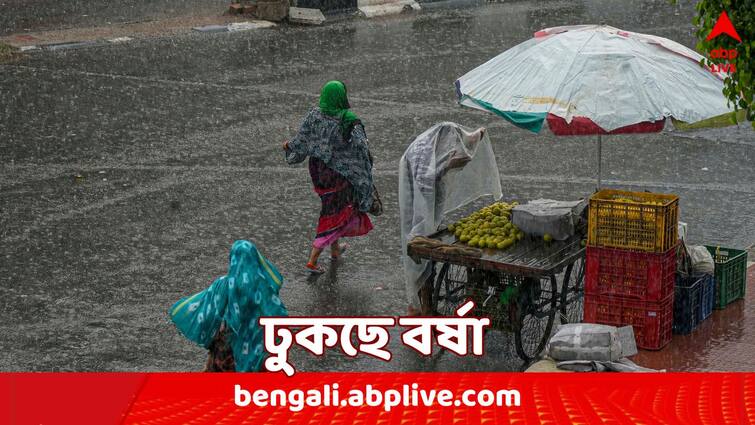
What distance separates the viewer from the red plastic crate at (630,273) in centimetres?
813

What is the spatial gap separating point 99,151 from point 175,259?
394 cm

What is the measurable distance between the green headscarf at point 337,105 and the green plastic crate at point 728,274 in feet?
10.0

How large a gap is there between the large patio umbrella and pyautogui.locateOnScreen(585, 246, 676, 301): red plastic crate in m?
0.86

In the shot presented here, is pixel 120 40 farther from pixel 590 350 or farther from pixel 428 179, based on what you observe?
pixel 590 350

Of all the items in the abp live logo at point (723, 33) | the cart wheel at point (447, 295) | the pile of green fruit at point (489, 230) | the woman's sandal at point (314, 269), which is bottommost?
the woman's sandal at point (314, 269)

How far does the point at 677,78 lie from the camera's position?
8.48 metres

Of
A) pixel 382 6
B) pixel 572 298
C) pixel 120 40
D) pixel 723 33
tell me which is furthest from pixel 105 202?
pixel 382 6

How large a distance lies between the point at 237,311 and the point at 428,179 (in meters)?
2.78

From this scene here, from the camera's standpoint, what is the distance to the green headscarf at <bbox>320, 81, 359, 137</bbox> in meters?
9.77

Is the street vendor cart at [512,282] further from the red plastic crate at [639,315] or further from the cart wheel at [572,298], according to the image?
the red plastic crate at [639,315]

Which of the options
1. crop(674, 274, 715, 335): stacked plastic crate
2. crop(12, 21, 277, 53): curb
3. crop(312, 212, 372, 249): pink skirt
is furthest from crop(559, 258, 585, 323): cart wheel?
crop(12, 21, 277, 53): curb

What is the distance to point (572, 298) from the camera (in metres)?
8.80

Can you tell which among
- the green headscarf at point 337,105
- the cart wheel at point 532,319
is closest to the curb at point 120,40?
the green headscarf at point 337,105

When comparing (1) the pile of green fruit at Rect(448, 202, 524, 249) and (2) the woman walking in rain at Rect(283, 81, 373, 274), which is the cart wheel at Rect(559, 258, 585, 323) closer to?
(1) the pile of green fruit at Rect(448, 202, 524, 249)
